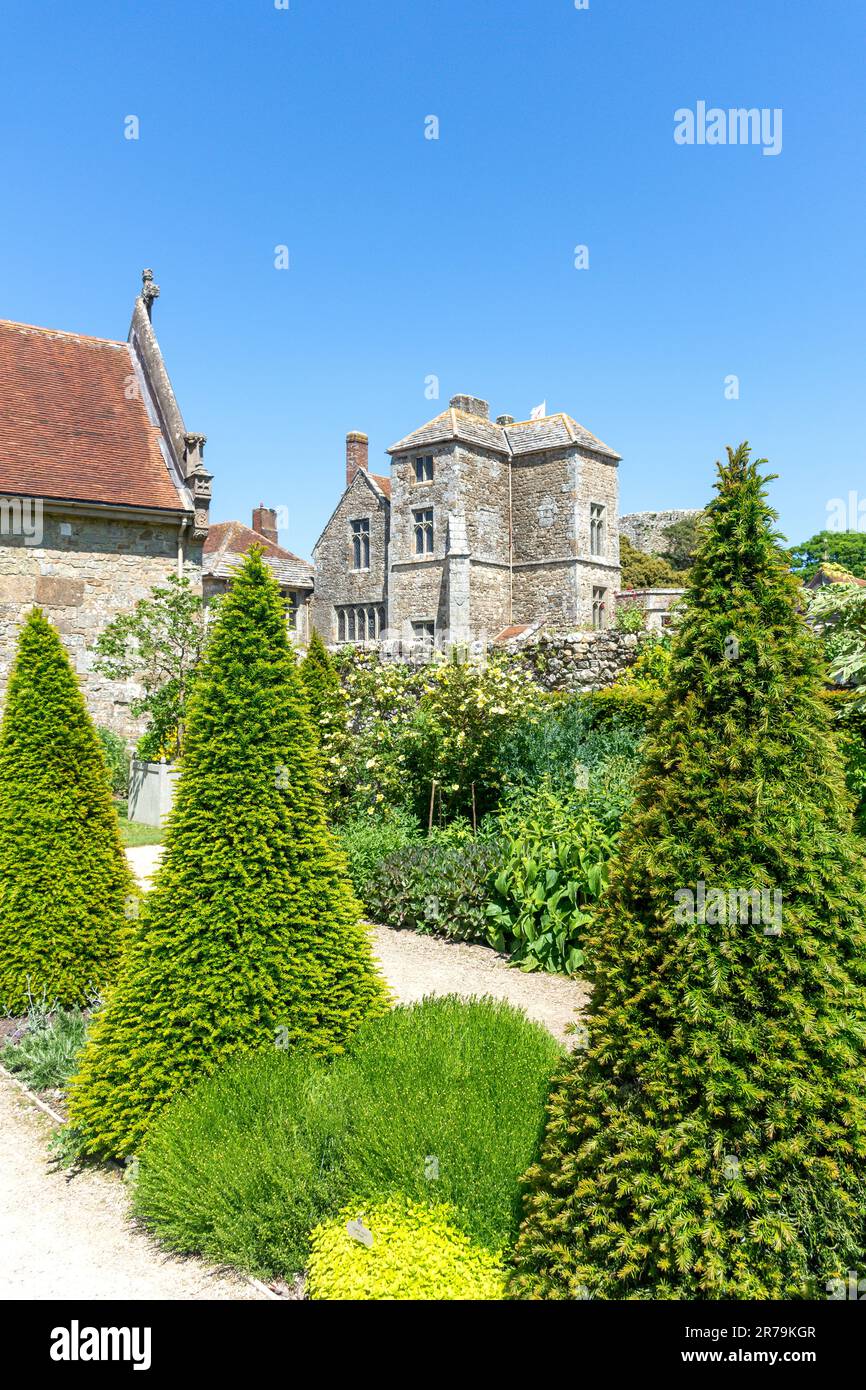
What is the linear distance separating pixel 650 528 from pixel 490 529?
62.2 ft

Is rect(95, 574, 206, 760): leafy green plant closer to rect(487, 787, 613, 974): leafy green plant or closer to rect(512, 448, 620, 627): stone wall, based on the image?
rect(487, 787, 613, 974): leafy green plant

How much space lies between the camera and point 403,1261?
327 cm

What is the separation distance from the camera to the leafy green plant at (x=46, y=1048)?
5.90m

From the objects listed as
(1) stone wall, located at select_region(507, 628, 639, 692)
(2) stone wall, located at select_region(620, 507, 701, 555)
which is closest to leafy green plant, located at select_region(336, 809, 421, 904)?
(1) stone wall, located at select_region(507, 628, 639, 692)

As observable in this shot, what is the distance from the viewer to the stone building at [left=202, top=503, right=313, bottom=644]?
34375 mm

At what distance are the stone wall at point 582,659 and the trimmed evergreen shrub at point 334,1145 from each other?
9436mm

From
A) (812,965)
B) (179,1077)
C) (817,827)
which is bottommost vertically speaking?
(179,1077)

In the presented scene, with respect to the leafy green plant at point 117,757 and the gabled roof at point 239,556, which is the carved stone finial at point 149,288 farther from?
the gabled roof at point 239,556

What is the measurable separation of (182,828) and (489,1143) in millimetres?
2233

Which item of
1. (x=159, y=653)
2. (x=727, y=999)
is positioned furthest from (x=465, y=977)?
(x=159, y=653)

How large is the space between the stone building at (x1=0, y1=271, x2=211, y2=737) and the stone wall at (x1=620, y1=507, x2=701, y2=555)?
37.0m

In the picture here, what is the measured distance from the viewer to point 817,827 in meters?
2.61

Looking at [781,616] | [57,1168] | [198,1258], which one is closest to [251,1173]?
[198,1258]
